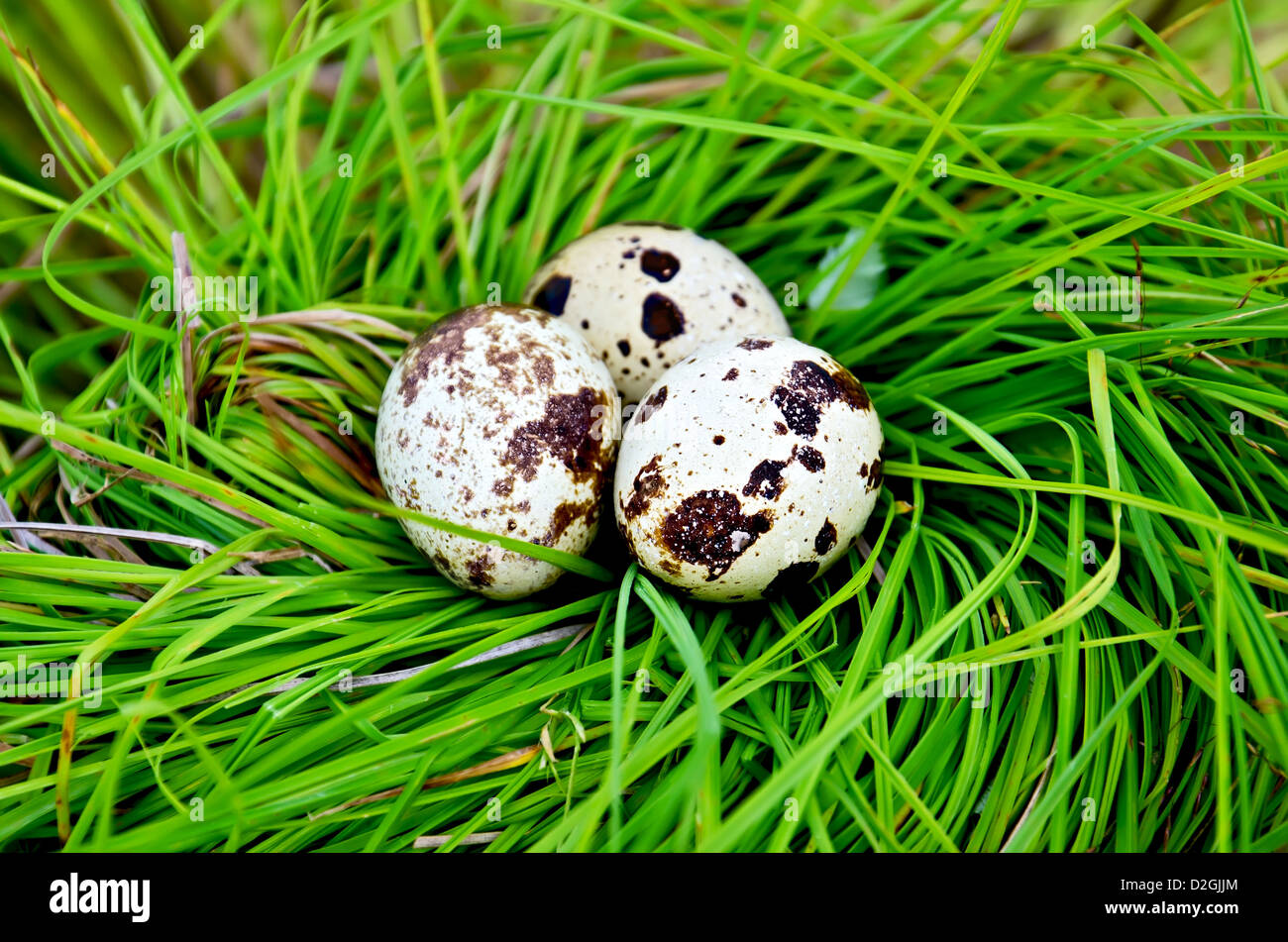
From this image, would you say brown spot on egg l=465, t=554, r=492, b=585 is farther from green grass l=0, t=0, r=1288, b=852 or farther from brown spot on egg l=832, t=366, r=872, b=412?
brown spot on egg l=832, t=366, r=872, b=412

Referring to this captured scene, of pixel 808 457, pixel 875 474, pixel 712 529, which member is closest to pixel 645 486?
pixel 712 529

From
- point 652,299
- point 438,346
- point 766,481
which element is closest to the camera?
point 766,481

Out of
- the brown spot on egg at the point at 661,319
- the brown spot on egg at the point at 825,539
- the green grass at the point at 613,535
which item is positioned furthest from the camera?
the brown spot on egg at the point at 661,319

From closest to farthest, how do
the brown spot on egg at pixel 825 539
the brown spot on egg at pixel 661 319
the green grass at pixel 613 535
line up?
the green grass at pixel 613 535
the brown spot on egg at pixel 825 539
the brown spot on egg at pixel 661 319

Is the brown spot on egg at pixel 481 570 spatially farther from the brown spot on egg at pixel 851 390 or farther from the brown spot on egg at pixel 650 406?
the brown spot on egg at pixel 851 390

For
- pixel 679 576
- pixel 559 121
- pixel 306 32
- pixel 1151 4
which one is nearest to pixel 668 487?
pixel 679 576

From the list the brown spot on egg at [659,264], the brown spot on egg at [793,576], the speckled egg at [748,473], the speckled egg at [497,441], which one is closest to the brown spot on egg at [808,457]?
the speckled egg at [748,473]

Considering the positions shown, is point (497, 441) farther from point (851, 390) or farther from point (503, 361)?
point (851, 390)
